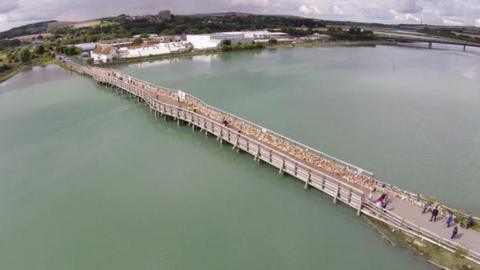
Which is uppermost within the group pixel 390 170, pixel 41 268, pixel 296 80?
pixel 296 80

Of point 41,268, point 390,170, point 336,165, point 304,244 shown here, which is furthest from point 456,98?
point 41,268

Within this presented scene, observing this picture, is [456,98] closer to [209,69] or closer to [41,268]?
[209,69]

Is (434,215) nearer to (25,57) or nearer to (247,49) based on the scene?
(247,49)

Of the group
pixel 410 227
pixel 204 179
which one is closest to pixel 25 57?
pixel 204 179

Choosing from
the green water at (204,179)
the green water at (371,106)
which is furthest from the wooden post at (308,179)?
the green water at (371,106)

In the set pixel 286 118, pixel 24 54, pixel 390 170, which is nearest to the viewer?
pixel 390 170

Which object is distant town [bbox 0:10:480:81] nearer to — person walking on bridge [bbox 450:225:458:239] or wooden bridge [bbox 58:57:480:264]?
wooden bridge [bbox 58:57:480:264]

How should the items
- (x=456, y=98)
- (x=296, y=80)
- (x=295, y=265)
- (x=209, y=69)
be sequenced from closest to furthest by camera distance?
1. (x=295, y=265)
2. (x=456, y=98)
3. (x=296, y=80)
4. (x=209, y=69)
